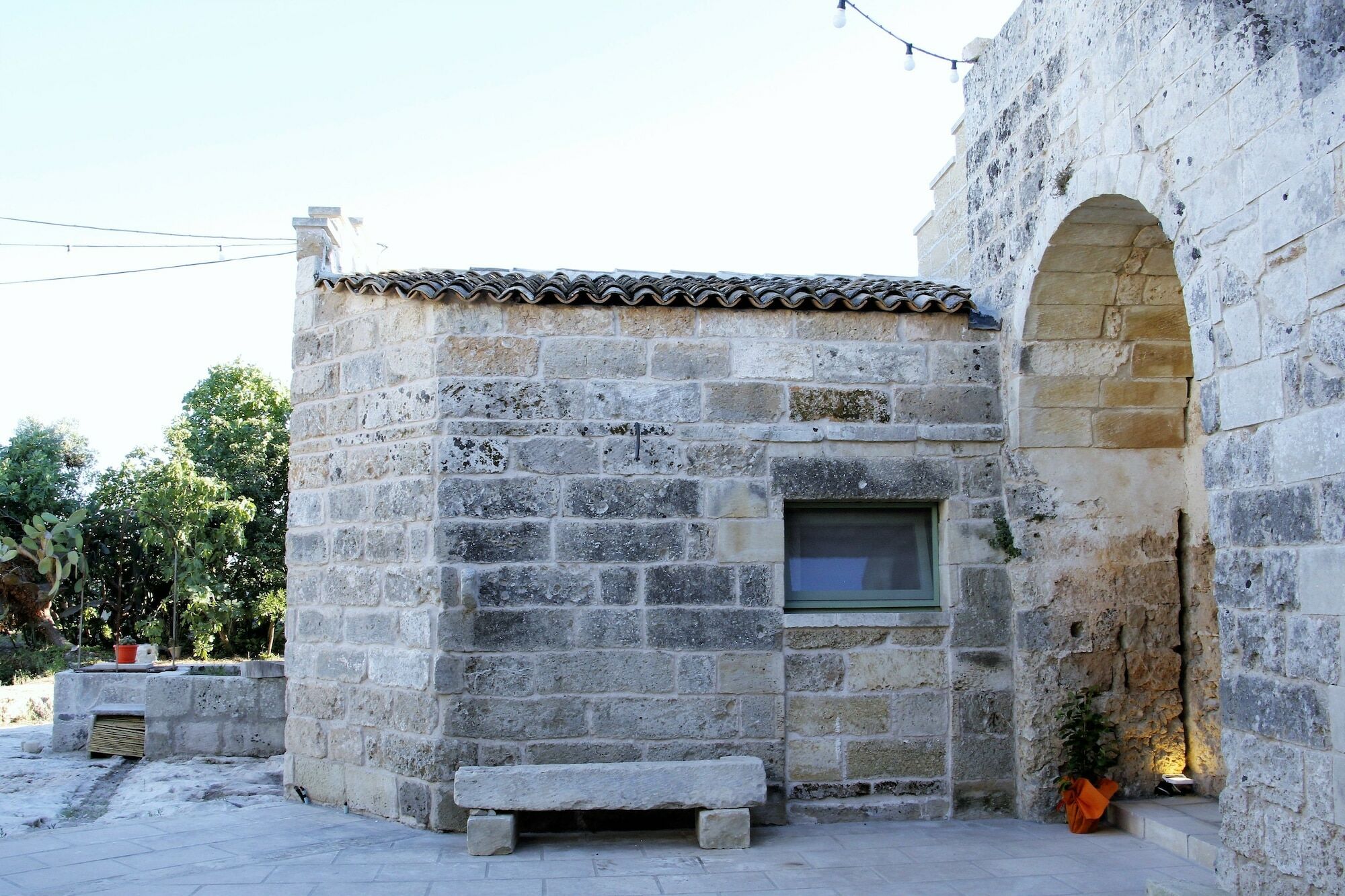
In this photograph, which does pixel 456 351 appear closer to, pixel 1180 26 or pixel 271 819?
pixel 271 819

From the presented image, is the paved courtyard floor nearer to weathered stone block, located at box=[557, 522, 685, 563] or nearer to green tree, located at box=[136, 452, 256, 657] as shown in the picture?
weathered stone block, located at box=[557, 522, 685, 563]

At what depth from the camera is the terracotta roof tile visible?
554 cm

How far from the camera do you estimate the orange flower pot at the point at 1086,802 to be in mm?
5258

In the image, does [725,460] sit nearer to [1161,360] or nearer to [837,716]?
[837,716]

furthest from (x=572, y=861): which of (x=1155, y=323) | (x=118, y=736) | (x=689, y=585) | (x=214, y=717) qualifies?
(x=118, y=736)

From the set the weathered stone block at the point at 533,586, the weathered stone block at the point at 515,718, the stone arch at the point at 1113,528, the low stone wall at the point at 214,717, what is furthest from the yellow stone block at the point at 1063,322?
the low stone wall at the point at 214,717

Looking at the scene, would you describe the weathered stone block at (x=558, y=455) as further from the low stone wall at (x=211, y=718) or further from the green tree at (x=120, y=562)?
the green tree at (x=120, y=562)

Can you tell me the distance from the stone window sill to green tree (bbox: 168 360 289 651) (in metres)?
14.5

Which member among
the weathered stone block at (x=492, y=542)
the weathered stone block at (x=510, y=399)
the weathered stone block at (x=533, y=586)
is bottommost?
the weathered stone block at (x=533, y=586)

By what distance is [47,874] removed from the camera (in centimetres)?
445

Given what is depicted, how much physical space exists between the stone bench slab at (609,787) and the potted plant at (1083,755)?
167cm

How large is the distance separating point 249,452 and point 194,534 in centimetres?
245

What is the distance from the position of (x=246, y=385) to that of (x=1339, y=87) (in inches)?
748

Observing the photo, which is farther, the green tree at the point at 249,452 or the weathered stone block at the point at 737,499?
the green tree at the point at 249,452
